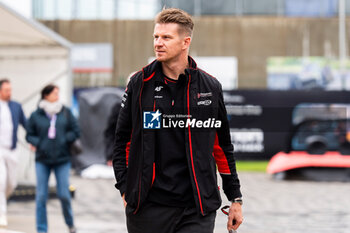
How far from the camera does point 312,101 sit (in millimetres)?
17719

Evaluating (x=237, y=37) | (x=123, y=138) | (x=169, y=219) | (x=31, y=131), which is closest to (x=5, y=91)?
(x=31, y=131)

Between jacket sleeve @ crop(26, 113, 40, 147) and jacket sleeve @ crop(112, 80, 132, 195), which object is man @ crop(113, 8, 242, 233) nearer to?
jacket sleeve @ crop(112, 80, 132, 195)

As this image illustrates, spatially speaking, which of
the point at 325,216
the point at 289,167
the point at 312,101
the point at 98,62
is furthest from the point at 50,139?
the point at 98,62

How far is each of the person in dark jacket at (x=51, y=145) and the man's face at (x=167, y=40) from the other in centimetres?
433

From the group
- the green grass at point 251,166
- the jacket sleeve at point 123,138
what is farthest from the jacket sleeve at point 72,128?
the green grass at point 251,166

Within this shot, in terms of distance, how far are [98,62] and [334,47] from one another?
14.0 meters

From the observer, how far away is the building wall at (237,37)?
121 ft

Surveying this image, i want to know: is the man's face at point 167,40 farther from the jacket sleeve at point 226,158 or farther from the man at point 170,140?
the jacket sleeve at point 226,158

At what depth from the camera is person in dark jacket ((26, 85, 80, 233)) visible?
7066mm

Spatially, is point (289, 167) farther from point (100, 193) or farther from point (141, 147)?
point (141, 147)

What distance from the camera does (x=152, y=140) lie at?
3.05 m

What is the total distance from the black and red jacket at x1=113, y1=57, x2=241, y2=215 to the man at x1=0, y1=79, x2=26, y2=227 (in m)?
4.58

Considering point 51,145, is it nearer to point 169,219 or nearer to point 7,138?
point 7,138

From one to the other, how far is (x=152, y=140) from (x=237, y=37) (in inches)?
1356
